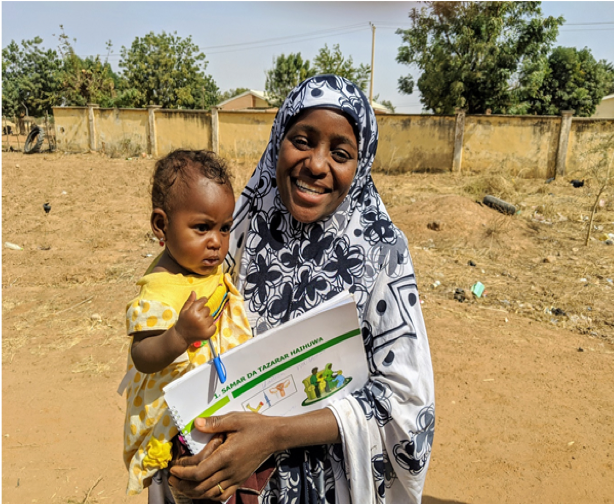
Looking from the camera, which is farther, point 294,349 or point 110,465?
point 110,465

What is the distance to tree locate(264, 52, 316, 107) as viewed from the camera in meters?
25.7

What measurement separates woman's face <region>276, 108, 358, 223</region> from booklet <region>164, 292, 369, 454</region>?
32 cm

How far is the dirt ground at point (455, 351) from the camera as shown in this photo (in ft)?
10.7

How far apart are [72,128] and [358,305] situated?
73.9 ft

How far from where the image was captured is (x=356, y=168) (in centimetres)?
153

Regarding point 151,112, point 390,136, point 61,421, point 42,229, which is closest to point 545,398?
point 61,421

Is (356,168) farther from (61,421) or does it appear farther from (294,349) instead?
(61,421)

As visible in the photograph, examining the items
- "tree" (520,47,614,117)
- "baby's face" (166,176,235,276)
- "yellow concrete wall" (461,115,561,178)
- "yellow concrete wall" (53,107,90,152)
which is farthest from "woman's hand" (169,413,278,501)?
"tree" (520,47,614,117)

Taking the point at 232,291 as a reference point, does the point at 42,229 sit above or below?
below

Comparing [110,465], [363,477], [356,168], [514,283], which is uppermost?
[356,168]

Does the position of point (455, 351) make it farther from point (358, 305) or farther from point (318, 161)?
point (318, 161)

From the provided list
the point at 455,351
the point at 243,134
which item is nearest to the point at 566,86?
the point at 243,134

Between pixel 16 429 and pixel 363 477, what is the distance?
10.8 feet

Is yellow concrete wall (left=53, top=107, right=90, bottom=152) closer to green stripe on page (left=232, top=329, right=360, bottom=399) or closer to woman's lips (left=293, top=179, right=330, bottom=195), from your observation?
woman's lips (left=293, top=179, right=330, bottom=195)
